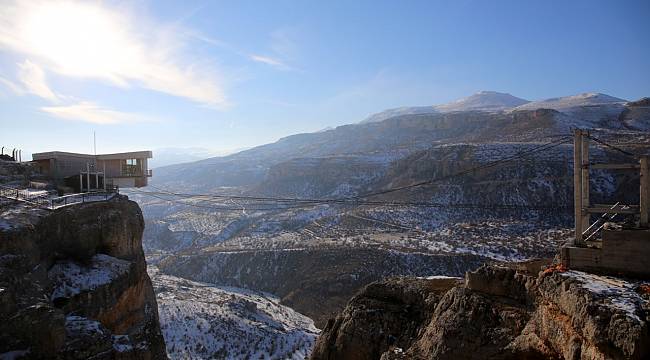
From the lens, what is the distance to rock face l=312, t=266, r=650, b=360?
8305 millimetres

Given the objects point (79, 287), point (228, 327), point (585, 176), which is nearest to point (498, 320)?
point (585, 176)

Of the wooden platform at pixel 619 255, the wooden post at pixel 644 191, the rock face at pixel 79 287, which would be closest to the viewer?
the wooden platform at pixel 619 255

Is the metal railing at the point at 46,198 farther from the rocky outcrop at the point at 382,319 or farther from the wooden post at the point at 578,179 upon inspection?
the wooden post at the point at 578,179

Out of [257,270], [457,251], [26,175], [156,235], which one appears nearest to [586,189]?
[26,175]

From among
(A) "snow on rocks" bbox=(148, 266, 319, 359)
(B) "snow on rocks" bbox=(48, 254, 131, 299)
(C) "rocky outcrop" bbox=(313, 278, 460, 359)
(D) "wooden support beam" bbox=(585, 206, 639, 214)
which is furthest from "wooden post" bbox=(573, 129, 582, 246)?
(A) "snow on rocks" bbox=(148, 266, 319, 359)

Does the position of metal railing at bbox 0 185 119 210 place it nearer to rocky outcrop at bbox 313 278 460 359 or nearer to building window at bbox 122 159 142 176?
building window at bbox 122 159 142 176

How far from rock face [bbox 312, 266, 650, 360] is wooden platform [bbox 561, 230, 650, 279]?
562 mm

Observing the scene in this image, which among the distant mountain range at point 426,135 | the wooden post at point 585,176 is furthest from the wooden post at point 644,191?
the distant mountain range at point 426,135

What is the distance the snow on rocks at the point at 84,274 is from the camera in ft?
59.4

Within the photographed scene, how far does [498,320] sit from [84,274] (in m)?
16.4

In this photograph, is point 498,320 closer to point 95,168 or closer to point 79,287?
point 79,287

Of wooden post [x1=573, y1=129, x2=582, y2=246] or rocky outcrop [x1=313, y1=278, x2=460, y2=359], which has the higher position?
wooden post [x1=573, y1=129, x2=582, y2=246]

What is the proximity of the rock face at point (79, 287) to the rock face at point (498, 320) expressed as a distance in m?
8.68

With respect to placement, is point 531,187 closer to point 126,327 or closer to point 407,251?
point 407,251
